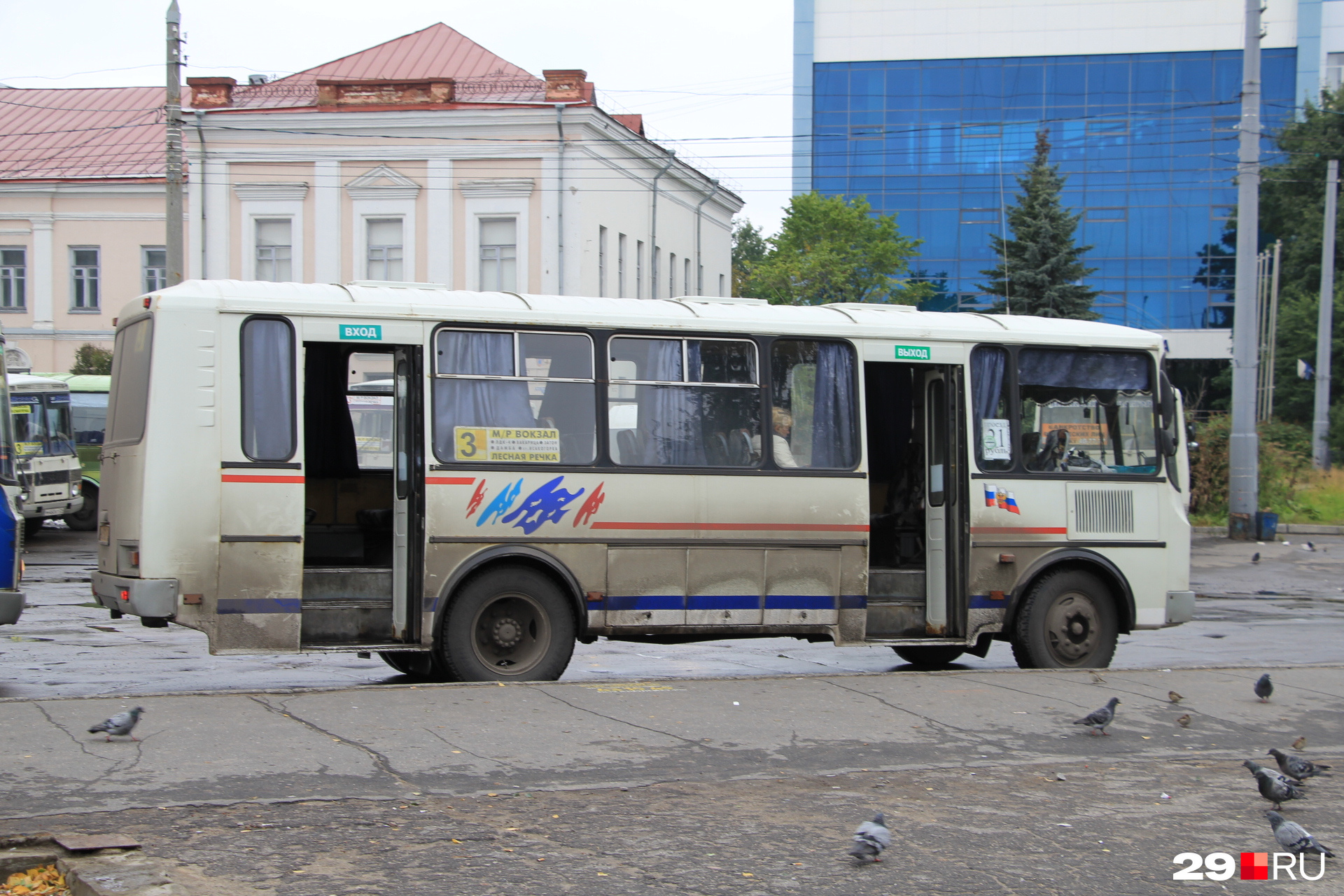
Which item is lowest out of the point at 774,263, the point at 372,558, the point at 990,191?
the point at 372,558

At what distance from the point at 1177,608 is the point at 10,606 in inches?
351

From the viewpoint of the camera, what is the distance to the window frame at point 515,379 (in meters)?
9.66

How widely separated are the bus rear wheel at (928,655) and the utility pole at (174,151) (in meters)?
12.8

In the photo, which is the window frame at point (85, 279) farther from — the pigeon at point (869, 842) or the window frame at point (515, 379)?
the pigeon at point (869, 842)

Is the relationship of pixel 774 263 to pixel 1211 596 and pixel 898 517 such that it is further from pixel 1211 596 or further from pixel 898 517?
pixel 898 517

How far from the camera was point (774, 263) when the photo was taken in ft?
159

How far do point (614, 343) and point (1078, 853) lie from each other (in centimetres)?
525

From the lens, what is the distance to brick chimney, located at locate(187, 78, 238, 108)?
38.6 m

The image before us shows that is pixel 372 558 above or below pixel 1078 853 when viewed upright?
above

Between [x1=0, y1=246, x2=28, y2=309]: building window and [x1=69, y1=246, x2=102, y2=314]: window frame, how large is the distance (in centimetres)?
159

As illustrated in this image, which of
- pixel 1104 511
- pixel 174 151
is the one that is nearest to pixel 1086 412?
pixel 1104 511

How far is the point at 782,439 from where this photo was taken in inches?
414

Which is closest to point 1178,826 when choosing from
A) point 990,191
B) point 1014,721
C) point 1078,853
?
point 1078,853

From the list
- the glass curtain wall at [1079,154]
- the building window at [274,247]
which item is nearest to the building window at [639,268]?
the building window at [274,247]
